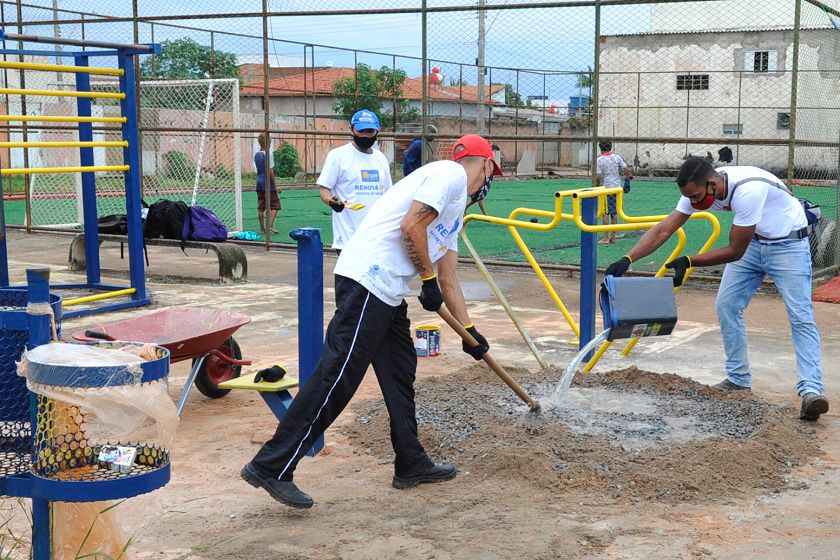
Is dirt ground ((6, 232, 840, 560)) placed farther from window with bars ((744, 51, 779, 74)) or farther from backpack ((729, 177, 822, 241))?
window with bars ((744, 51, 779, 74))

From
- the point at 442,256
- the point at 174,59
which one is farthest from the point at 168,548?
the point at 174,59

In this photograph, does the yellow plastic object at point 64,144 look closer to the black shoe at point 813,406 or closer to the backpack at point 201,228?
the backpack at point 201,228

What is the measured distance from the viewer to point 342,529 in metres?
4.24

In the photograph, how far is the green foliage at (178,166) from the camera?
2182 centimetres

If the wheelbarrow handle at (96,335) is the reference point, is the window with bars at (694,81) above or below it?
above

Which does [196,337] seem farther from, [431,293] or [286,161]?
[286,161]

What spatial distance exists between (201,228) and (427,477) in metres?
7.19

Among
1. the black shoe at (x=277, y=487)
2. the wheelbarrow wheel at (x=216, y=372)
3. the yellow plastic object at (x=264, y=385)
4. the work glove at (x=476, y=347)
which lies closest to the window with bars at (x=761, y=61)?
the wheelbarrow wheel at (x=216, y=372)

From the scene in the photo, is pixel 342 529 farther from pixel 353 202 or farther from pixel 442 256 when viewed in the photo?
pixel 353 202

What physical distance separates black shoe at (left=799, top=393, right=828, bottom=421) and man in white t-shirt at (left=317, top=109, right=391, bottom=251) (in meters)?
3.61

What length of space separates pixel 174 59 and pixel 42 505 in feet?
87.2

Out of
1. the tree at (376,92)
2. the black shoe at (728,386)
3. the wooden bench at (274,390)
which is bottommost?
the black shoe at (728,386)

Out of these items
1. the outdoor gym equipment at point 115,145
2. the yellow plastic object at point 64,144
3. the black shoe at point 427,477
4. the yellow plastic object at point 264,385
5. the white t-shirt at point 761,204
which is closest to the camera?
the black shoe at point 427,477

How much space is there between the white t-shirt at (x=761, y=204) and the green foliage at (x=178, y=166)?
17.3 metres
